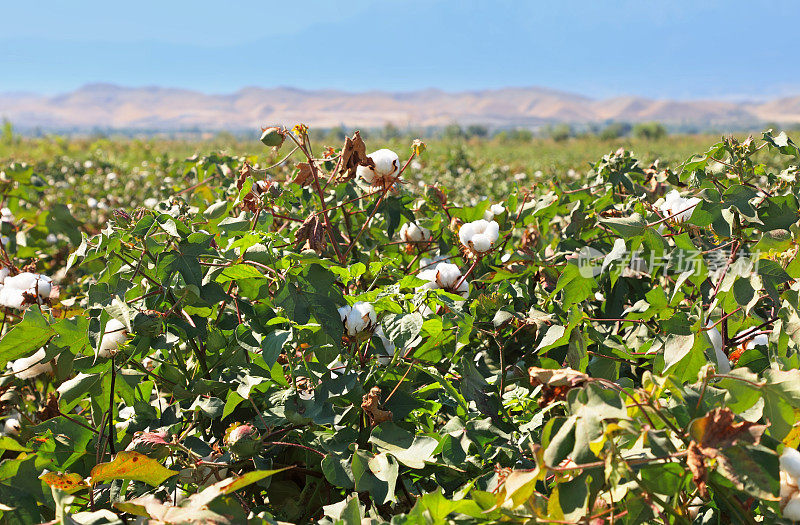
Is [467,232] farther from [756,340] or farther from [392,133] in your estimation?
[392,133]

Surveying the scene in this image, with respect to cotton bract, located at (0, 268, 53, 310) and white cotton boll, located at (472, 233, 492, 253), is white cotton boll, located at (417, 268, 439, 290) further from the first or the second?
cotton bract, located at (0, 268, 53, 310)

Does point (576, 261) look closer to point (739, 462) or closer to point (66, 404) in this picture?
point (739, 462)

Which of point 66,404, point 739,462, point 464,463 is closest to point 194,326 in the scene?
point 66,404

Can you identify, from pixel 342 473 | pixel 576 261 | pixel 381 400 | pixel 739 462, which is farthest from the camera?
pixel 576 261

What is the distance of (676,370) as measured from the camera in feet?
2.77

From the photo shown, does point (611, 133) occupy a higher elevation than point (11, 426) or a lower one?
higher

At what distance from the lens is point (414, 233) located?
1.44 meters

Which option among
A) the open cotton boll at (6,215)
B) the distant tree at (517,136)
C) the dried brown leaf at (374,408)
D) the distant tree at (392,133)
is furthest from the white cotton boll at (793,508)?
the distant tree at (517,136)

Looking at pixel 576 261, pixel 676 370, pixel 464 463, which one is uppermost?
pixel 576 261

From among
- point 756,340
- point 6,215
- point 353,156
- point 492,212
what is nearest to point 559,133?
point 6,215

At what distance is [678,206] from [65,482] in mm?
1161

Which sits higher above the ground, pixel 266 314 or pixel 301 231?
pixel 301 231

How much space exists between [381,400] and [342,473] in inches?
5.3

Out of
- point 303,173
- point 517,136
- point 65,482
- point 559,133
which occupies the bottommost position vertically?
point 65,482
